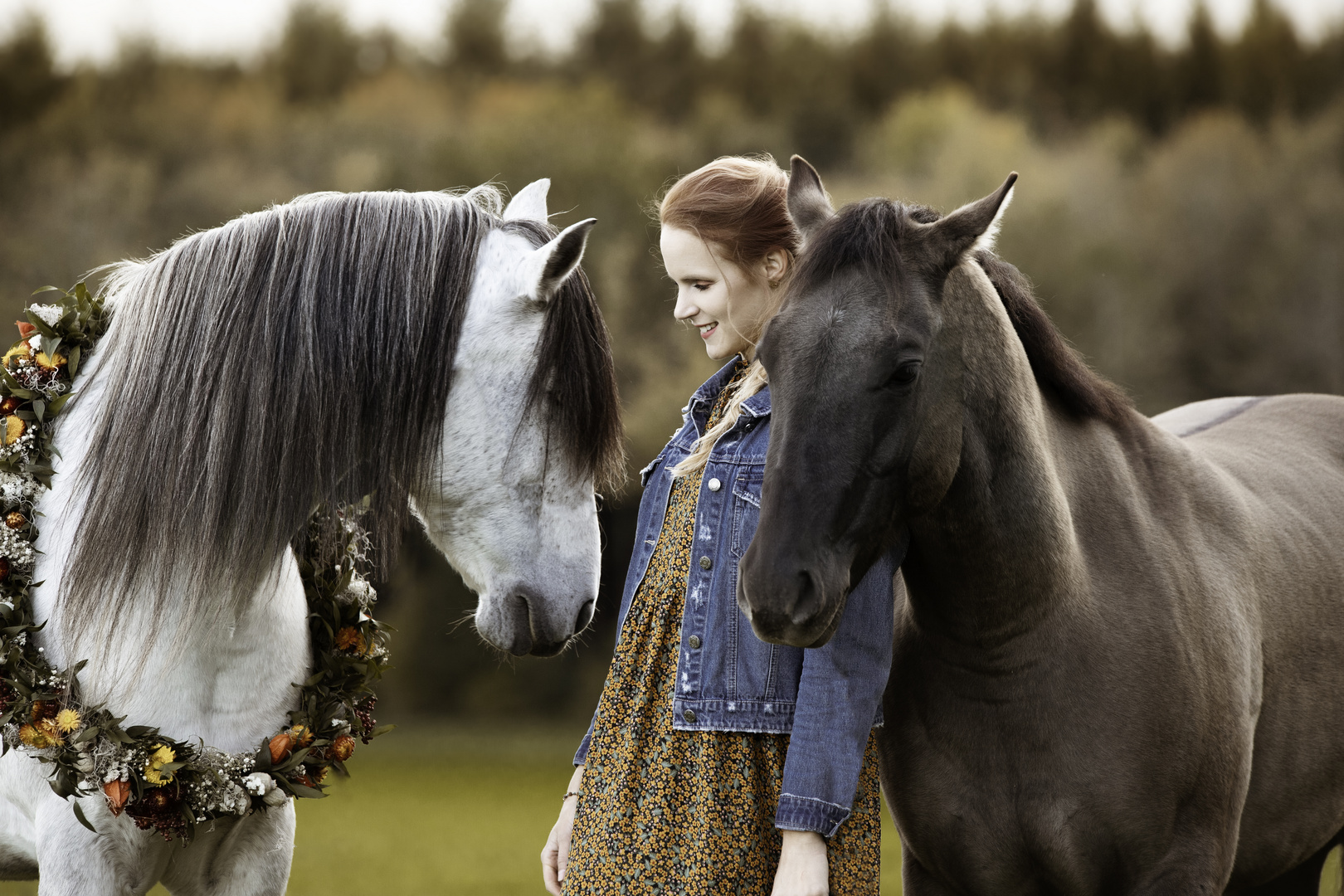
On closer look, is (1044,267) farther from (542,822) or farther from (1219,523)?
(1219,523)

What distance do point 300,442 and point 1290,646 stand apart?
6.91ft

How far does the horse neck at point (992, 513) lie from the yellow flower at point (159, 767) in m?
1.34

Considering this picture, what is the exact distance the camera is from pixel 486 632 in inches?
83.7

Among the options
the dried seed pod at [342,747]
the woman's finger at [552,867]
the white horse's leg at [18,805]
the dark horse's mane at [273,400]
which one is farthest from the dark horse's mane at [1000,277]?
the white horse's leg at [18,805]

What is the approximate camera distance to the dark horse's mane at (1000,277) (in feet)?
5.91

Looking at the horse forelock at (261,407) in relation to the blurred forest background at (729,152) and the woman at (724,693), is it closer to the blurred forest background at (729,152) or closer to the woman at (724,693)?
the woman at (724,693)

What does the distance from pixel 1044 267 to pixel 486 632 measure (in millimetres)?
12117

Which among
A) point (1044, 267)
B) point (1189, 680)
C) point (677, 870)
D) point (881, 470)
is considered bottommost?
point (677, 870)

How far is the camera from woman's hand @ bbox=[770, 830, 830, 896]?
1769 millimetres

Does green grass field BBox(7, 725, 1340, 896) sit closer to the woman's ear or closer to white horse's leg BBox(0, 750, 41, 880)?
white horse's leg BBox(0, 750, 41, 880)

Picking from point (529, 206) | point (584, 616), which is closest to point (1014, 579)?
point (584, 616)

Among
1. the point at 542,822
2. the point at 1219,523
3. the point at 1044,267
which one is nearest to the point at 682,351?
the point at 1044,267

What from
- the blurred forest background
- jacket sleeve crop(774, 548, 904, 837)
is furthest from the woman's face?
the blurred forest background

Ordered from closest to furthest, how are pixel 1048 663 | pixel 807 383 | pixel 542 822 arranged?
pixel 807 383 → pixel 1048 663 → pixel 542 822
